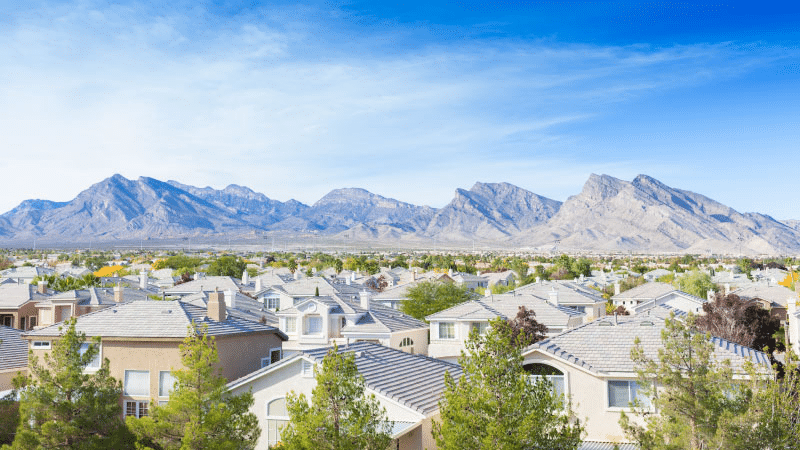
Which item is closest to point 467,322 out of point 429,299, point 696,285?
point 429,299

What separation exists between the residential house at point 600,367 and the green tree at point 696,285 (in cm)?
6491

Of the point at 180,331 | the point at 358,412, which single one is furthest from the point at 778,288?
the point at 358,412

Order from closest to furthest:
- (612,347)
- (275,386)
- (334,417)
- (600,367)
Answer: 1. (334,417)
2. (600,367)
3. (612,347)
4. (275,386)

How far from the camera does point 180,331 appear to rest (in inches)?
1207

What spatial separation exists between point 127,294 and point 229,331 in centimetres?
3473

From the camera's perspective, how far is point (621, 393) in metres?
24.0

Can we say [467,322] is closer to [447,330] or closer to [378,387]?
[447,330]

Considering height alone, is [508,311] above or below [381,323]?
above

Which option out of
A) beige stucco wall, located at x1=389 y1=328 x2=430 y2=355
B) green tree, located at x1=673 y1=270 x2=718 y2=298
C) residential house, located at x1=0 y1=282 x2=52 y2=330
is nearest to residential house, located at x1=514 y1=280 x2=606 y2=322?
beige stucco wall, located at x1=389 y1=328 x2=430 y2=355

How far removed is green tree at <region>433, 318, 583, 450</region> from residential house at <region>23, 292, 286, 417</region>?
16.7 metres

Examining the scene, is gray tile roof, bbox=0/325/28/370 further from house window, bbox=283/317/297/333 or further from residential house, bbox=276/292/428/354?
house window, bbox=283/317/297/333

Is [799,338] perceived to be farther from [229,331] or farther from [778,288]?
[778,288]

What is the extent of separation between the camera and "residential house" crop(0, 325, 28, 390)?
3400 cm

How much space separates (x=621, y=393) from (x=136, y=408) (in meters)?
20.3
